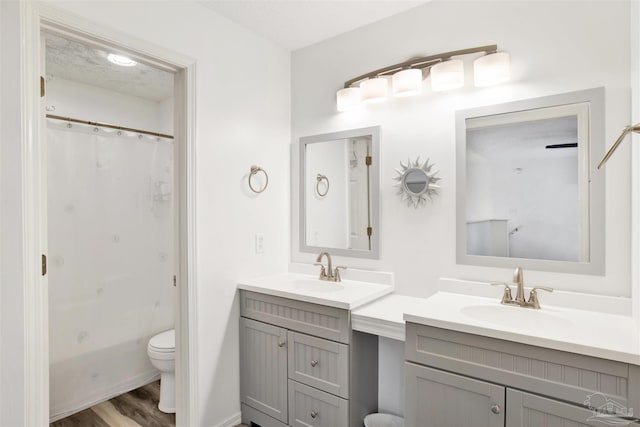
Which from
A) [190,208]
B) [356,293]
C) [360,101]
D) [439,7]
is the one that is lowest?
[356,293]

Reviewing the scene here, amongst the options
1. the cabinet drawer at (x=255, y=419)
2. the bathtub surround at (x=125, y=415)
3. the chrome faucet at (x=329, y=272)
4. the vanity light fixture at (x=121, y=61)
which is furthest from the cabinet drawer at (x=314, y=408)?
the vanity light fixture at (x=121, y=61)

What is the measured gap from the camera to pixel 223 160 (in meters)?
2.10

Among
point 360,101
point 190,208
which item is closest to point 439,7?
point 360,101

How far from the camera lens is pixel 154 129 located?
3.30 m

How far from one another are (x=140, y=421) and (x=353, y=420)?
1.43 m

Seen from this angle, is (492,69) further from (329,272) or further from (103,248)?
(103,248)

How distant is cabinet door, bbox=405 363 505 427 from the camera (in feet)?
4.25

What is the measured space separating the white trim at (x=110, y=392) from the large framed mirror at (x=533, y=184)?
2542 mm

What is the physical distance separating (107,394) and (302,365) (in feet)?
5.49

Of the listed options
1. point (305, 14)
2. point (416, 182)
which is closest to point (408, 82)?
A: point (416, 182)

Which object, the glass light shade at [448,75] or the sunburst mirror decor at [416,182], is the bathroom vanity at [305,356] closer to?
the sunburst mirror decor at [416,182]

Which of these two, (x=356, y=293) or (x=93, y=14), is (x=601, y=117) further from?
(x=93, y=14)

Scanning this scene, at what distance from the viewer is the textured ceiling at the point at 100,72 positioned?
226 centimetres

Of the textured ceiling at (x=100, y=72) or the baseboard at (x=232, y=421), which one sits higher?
the textured ceiling at (x=100, y=72)
